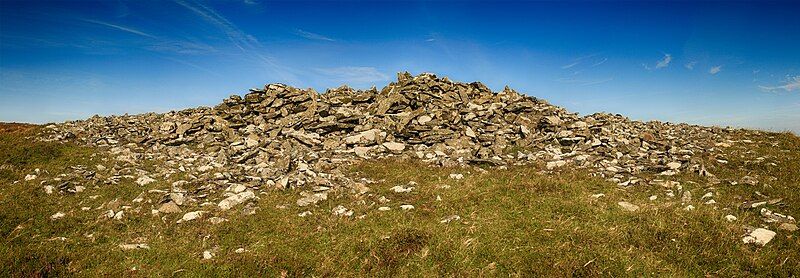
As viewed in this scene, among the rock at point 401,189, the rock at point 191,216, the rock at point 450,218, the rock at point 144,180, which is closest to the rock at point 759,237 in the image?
the rock at point 450,218

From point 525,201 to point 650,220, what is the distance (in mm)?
3451

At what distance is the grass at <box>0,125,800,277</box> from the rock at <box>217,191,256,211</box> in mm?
374

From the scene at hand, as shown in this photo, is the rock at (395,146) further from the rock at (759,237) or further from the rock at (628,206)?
the rock at (759,237)

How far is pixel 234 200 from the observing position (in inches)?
539

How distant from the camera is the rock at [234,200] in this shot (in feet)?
43.3

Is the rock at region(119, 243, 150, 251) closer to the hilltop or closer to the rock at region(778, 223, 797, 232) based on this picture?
the hilltop

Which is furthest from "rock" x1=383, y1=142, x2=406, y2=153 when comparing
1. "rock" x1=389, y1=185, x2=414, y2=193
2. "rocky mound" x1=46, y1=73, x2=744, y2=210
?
"rock" x1=389, y1=185, x2=414, y2=193

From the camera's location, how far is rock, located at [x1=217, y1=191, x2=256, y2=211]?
13.2m

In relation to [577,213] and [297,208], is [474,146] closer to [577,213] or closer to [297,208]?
[577,213]

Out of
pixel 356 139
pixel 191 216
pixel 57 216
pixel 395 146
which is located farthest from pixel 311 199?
pixel 356 139

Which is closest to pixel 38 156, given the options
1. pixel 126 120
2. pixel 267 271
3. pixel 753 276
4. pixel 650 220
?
A: pixel 126 120

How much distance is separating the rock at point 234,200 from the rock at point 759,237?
14.3 m

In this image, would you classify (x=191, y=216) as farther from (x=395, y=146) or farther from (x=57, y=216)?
(x=395, y=146)

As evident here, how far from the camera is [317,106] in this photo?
2714cm
